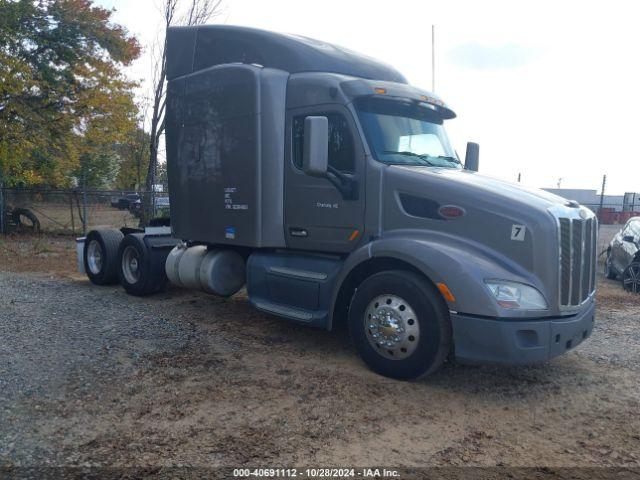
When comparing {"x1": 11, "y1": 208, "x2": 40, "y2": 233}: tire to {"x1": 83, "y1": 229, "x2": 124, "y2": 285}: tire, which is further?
{"x1": 11, "y1": 208, "x2": 40, "y2": 233}: tire

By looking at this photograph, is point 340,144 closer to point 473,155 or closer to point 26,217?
point 473,155

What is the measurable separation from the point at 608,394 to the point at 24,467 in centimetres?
477

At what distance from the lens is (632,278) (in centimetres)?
1085

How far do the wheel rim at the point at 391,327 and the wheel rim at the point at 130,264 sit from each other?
16.5 feet

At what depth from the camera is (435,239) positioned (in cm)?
532

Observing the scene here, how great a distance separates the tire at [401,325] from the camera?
16.7 feet

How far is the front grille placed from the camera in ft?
16.5

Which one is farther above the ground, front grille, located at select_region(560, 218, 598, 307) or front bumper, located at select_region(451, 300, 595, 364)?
front grille, located at select_region(560, 218, 598, 307)

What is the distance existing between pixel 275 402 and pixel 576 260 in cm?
294

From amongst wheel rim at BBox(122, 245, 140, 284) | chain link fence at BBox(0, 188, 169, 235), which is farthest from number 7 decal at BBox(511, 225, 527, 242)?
chain link fence at BBox(0, 188, 169, 235)

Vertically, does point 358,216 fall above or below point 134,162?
below

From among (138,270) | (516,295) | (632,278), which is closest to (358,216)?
(516,295)

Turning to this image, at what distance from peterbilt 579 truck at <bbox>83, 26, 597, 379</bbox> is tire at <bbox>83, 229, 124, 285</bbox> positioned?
6.08ft

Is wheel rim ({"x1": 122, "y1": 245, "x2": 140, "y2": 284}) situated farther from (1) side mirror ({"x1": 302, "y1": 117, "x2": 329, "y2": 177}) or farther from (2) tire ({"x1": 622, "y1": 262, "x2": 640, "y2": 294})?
(2) tire ({"x1": 622, "y1": 262, "x2": 640, "y2": 294})
